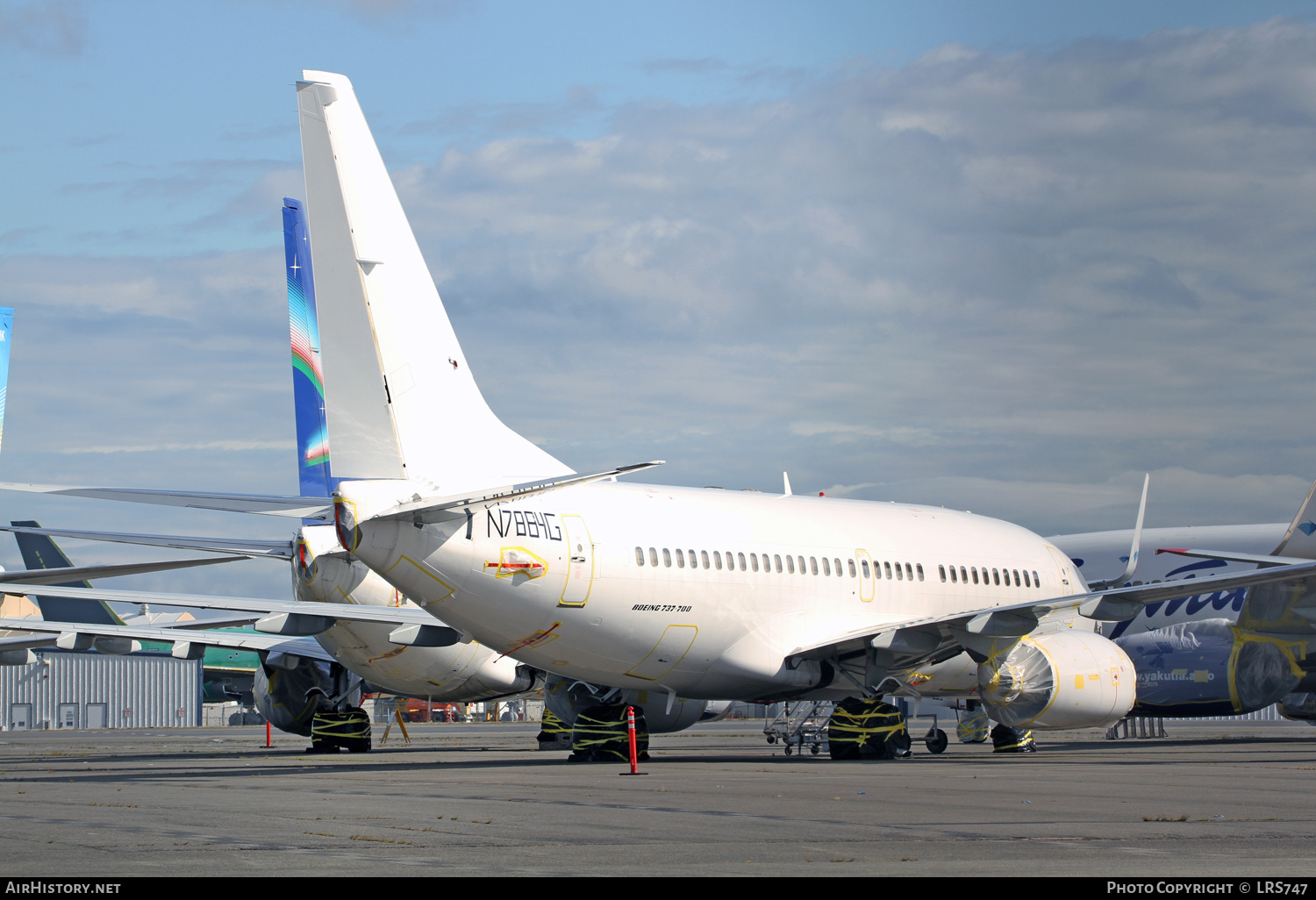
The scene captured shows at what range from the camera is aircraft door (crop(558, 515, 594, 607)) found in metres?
20.2

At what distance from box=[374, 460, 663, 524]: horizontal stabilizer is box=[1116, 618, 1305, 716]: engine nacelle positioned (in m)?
21.6

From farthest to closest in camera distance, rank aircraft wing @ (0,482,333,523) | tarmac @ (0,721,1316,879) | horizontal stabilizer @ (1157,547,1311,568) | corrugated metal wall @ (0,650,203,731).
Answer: corrugated metal wall @ (0,650,203,731)
horizontal stabilizer @ (1157,547,1311,568)
aircraft wing @ (0,482,333,523)
tarmac @ (0,721,1316,879)

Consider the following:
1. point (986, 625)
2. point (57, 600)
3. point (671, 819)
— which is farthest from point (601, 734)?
point (57, 600)

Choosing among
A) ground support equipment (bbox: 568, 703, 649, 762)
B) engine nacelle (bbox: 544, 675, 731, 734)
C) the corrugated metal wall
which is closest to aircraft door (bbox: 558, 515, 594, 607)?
ground support equipment (bbox: 568, 703, 649, 762)

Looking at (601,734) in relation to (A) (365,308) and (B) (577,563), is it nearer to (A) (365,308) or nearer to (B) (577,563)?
(B) (577,563)

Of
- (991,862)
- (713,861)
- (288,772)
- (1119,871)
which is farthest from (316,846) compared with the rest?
(288,772)

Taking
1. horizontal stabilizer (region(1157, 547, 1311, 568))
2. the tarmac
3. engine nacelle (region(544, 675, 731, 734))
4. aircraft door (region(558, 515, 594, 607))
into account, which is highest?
horizontal stabilizer (region(1157, 547, 1311, 568))

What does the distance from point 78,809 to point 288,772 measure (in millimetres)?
7817

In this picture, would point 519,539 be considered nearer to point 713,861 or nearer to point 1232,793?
point 1232,793

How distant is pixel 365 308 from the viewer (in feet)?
60.4

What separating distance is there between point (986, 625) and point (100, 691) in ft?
210

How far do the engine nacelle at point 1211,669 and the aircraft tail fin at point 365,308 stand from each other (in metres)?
22.0

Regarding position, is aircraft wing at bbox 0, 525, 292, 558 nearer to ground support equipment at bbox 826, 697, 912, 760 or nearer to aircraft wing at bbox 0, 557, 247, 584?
aircraft wing at bbox 0, 557, 247, 584

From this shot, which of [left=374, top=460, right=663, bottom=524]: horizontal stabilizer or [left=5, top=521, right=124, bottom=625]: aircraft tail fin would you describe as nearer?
[left=374, top=460, right=663, bottom=524]: horizontal stabilizer
